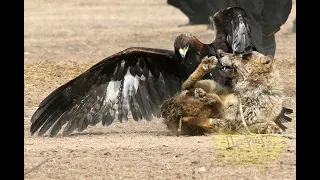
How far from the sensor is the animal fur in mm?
7629

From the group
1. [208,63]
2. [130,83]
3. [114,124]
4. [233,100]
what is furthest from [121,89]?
[233,100]

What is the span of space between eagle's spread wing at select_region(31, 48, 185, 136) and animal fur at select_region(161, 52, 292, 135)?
61cm

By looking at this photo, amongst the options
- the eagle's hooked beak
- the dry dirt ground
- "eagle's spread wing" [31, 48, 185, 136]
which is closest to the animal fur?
the dry dirt ground

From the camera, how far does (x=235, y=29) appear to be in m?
8.26

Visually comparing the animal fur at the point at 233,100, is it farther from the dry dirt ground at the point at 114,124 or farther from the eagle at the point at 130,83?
the eagle at the point at 130,83

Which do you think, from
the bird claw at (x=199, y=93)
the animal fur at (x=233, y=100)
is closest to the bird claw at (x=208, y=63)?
the animal fur at (x=233, y=100)

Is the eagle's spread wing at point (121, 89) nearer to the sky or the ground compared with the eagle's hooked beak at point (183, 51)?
nearer to the ground

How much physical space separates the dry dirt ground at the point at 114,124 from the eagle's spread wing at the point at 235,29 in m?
0.72

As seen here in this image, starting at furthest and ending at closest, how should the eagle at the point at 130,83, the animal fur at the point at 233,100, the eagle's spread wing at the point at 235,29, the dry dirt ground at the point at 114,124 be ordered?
the eagle at the point at 130,83
the eagle's spread wing at the point at 235,29
the animal fur at the point at 233,100
the dry dirt ground at the point at 114,124

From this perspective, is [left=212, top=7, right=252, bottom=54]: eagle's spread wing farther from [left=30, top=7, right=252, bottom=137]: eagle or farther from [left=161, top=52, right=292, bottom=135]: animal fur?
[left=161, top=52, right=292, bottom=135]: animal fur

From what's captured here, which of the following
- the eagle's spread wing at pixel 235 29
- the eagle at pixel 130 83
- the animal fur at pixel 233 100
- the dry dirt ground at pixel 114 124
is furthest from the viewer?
the eagle at pixel 130 83

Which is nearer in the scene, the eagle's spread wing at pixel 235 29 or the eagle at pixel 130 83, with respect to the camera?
the eagle's spread wing at pixel 235 29

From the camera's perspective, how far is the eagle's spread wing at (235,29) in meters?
8.03

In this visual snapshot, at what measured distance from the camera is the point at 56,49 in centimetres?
1472
